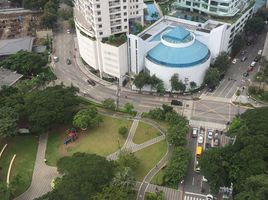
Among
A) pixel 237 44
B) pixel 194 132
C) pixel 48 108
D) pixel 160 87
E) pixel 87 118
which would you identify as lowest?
pixel 194 132

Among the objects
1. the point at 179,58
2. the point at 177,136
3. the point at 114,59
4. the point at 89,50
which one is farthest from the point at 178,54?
the point at 89,50

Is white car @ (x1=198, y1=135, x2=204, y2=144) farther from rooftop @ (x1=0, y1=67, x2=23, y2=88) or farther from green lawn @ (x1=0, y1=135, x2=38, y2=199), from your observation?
rooftop @ (x1=0, y1=67, x2=23, y2=88)

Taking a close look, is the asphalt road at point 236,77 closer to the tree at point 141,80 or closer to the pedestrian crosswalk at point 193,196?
the tree at point 141,80

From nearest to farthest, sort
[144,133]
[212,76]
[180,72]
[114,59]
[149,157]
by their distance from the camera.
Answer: [149,157]
[144,133]
[180,72]
[212,76]
[114,59]

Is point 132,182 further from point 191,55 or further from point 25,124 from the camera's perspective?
point 191,55

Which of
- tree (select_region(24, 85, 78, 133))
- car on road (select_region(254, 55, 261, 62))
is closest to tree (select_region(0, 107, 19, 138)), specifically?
tree (select_region(24, 85, 78, 133))

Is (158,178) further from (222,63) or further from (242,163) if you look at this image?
(222,63)

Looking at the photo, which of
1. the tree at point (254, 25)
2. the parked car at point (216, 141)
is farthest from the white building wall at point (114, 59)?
the tree at point (254, 25)
